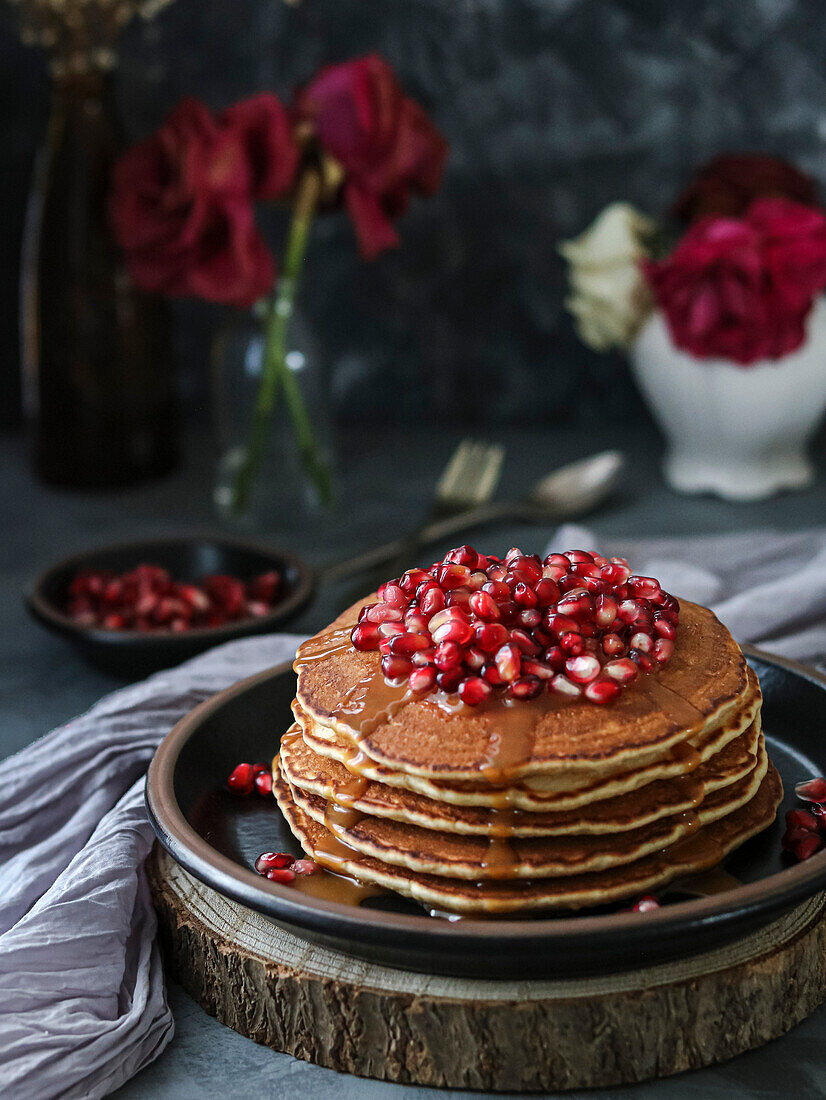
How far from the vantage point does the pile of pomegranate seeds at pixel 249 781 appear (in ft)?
3.98

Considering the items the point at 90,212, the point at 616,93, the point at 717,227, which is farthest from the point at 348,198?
the point at 616,93

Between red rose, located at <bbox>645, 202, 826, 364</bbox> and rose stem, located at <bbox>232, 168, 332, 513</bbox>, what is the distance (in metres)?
0.72

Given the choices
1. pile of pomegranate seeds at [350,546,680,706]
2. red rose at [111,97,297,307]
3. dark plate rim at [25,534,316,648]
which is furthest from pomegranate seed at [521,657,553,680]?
red rose at [111,97,297,307]

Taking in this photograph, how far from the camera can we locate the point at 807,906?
105 centimetres

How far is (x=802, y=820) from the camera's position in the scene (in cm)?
108

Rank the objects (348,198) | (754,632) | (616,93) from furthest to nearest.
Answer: (616,93)
(348,198)
(754,632)

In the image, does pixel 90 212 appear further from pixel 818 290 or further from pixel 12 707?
pixel 818 290

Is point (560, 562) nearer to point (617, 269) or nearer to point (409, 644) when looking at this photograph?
point (409, 644)

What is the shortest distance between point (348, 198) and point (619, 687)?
4.84 ft

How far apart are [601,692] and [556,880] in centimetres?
15

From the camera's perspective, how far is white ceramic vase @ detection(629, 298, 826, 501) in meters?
2.41

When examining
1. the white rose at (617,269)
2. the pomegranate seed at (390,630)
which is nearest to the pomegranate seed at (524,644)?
the pomegranate seed at (390,630)

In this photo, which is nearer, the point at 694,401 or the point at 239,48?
the point at 694,401

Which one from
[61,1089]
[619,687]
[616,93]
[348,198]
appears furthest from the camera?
[616,93]
